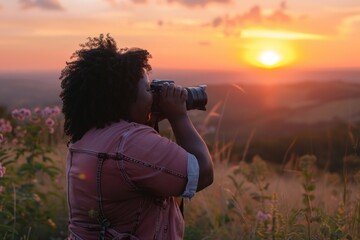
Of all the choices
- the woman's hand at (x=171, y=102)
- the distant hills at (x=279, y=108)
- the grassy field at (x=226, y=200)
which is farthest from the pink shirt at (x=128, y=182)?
the distant hills at (x=279, y=108)

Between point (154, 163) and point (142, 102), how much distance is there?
→ 0.95 ft

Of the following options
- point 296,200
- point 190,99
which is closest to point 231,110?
point 296,200

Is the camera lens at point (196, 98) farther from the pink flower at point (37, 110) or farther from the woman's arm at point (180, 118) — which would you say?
the pink flower at point (37, 110)

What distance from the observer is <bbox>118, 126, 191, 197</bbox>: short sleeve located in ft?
6.81

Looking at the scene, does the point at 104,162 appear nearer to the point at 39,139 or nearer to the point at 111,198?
the point at 111,198

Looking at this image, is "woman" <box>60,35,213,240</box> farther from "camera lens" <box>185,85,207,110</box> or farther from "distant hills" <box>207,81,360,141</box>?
"distant hills" <box>207,81,360,141</box>

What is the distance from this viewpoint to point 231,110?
33781mm

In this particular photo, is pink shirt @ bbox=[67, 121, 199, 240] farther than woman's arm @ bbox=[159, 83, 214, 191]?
No

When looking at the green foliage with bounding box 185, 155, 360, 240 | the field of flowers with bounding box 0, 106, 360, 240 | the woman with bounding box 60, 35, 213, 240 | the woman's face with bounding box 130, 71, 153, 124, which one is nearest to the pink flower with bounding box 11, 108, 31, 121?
the field of flowers with bounding box 0, 106, 360, 240

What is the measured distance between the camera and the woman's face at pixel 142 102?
2252mm

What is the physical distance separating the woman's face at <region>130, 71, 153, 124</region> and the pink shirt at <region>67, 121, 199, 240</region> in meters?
0.08

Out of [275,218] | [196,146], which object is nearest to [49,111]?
[275,218]

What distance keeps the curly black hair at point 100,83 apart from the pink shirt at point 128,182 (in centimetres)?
6

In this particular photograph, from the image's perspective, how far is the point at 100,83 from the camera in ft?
7.25
